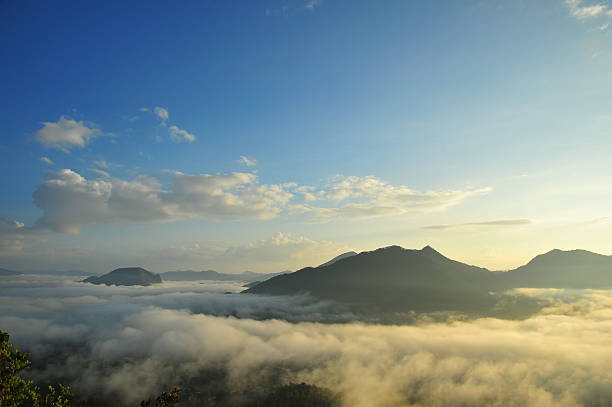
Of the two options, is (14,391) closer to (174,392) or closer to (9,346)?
(9,346)

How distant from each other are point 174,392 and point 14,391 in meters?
19.1

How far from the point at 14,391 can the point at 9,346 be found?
5.69 m

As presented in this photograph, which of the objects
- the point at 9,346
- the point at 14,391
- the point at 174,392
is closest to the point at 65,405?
the point at 14,391

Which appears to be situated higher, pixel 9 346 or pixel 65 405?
pixel 9 346

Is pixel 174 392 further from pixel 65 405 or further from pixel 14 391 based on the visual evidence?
pixel 14 391

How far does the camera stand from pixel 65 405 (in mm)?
41781

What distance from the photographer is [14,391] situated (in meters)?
39.8

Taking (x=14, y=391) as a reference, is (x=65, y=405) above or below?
below

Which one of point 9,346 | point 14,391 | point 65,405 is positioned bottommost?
point 65,405

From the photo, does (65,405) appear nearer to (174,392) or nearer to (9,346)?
(9,346)

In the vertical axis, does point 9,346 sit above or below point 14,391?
above

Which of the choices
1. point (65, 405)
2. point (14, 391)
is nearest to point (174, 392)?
point (65, 405)

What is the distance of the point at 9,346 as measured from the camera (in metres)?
39.6

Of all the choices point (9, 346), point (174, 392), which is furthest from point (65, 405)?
point (174, 392)
